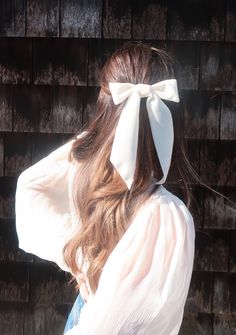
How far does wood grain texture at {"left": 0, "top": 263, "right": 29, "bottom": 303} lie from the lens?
2.39 meters

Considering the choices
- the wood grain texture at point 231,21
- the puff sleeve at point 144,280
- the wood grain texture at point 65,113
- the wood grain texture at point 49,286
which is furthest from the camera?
the wood grain texture at point 49,286

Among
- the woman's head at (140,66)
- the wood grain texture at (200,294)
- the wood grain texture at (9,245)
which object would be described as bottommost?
the wood grain texture at (200,294)

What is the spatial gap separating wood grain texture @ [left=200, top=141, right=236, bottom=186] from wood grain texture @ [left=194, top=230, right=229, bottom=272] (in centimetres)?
20

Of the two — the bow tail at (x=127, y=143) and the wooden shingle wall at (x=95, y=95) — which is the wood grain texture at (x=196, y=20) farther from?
the bow tail at (x=127, y=143)

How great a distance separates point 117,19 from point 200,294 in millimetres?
1054

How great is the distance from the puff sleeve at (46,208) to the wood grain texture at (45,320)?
0.64m

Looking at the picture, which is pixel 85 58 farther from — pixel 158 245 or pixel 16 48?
pixel 158 245

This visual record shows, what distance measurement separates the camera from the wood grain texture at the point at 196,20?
2.17 metres

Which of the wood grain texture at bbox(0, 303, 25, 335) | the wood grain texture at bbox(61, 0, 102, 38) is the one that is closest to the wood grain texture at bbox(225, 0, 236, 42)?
the wood grain texture at bbox(61, 0, 102, 38)

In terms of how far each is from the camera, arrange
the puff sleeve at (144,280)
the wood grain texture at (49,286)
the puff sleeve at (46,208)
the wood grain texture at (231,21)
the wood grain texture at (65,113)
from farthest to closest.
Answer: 1. the wood grain texture at (49,286)
2. the wood grain texture at (65,113)
3. the wood grain texture at (231,21)
4. the puff sleeve at (46,208)
5. the puff sleeve at (144,280)

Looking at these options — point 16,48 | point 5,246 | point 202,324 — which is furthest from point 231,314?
point 16,48

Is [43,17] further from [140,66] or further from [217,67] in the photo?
[140,66]

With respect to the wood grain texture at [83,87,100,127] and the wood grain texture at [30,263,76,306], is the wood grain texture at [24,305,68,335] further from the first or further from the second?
the wood grain texture at [83,87,100,127]

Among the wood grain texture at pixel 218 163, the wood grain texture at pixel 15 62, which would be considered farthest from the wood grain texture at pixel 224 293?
the wood grain texture at pixel 15 62
